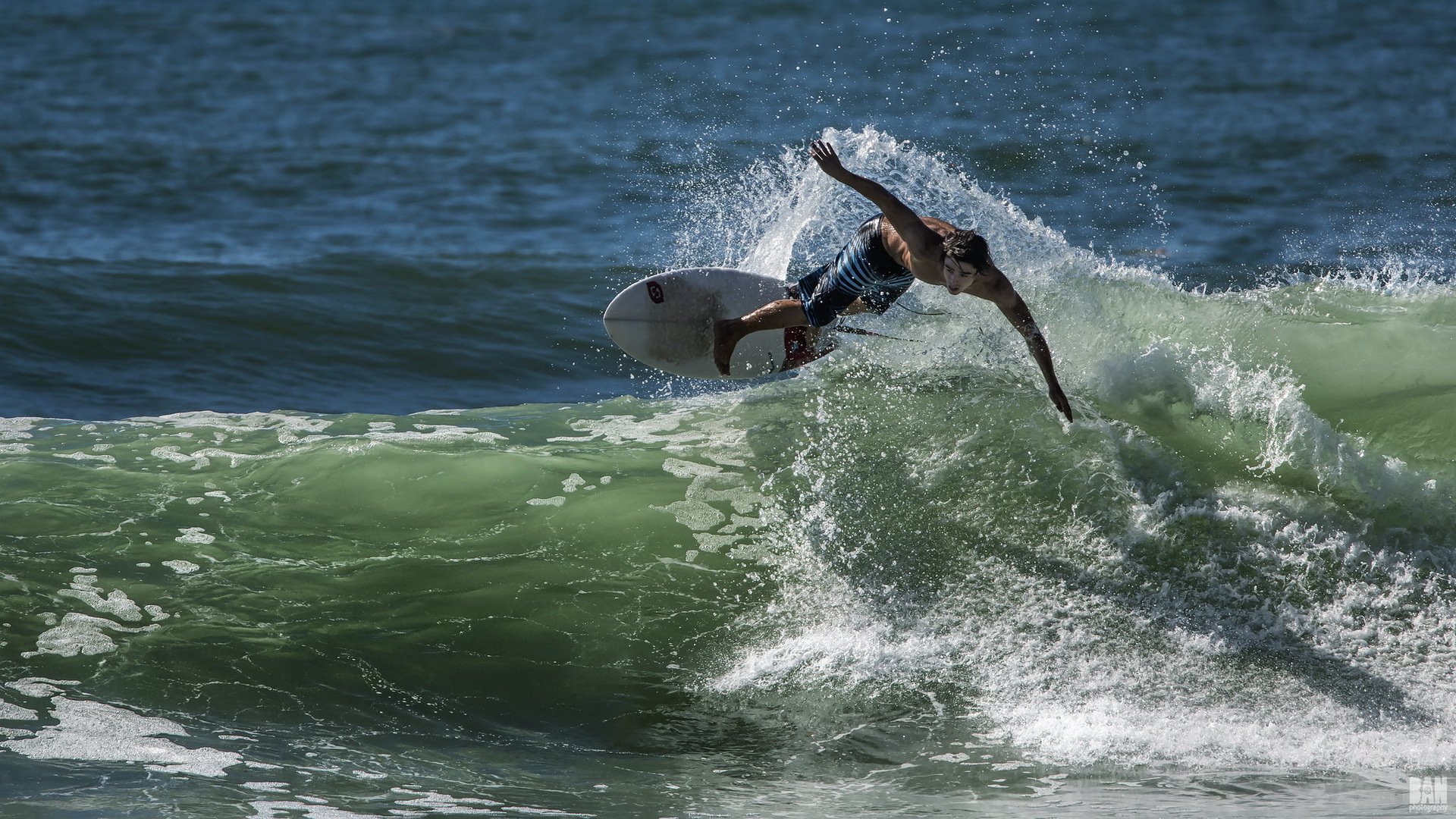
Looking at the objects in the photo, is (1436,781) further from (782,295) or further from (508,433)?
(508,433)

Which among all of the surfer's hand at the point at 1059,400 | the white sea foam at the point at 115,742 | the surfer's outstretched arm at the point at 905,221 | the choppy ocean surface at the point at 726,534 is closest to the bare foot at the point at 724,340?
the choppy ocean surface at the point at 726,534

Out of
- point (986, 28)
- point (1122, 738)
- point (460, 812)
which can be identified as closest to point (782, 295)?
point (1122, 738)

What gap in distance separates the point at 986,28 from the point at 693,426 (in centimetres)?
2241

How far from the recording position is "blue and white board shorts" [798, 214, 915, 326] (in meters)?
7.17

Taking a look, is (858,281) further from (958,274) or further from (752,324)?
(958,274)

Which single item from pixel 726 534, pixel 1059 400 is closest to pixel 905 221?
pixel 1059 400

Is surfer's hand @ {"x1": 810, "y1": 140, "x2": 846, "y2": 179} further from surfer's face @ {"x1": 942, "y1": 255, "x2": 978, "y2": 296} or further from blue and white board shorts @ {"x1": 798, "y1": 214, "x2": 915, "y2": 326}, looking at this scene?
blue and white board shorts @ {"x1": 798, "y1": 214, "x2": 915, "y2": 326}

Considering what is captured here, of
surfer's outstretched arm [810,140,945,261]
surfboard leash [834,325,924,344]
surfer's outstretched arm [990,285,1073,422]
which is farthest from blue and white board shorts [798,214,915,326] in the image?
surfer's outstretched arm [990,285,1073,422]

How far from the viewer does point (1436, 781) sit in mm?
4859

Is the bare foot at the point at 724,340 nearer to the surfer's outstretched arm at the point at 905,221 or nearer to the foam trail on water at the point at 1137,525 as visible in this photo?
the foam trail on water at the point at 1137,525

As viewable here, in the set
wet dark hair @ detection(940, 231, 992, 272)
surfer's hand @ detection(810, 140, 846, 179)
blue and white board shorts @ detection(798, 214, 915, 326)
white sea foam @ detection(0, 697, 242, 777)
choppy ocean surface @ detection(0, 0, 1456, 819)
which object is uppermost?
surfer's hand @ detection(810, 140, 846, 179)

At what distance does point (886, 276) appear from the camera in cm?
724

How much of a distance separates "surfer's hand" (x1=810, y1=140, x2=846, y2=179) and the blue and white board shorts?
→ 81 cm

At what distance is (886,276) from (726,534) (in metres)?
1.69
